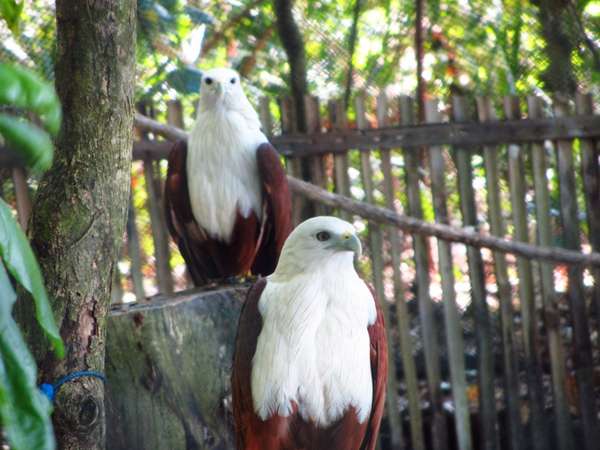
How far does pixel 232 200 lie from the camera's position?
4.33 metres

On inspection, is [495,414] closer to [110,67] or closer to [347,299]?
[347,299]

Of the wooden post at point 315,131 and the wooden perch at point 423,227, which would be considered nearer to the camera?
the wooden perch at point 423,227

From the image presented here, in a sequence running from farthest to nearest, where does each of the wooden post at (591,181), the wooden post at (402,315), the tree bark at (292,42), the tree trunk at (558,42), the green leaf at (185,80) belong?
the tree bark at (292,42)
the tree trunk at (558,42)
the green leaf at (185,80)
the wooden post at (402,315)
the wooden post at (591,181)

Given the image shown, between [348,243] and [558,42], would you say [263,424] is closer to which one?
[348,243]

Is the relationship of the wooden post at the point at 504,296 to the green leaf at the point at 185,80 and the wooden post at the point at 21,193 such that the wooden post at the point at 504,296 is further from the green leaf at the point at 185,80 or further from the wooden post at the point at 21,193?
the wooden post at the point at 21,193

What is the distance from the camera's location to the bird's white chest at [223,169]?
430cm

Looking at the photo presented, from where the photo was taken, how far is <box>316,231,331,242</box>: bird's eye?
3.00 m

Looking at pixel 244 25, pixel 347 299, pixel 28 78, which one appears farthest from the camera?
pixel 244 25

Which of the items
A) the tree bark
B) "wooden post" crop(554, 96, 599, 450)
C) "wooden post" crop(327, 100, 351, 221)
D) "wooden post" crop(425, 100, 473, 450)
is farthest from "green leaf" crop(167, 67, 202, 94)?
"wooden post" crop(554, 96, 599, 450)

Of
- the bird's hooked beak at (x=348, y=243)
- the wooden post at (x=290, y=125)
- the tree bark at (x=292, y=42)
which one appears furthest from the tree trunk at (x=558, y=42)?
the bird's hooked beak at (x=348, y=243)

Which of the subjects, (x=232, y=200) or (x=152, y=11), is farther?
(x=152, y=11)

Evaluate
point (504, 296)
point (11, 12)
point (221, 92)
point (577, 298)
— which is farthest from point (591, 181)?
point (11, 12)

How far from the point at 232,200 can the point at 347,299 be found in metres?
1.49

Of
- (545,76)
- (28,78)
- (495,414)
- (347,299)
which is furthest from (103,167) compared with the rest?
(545,76)
